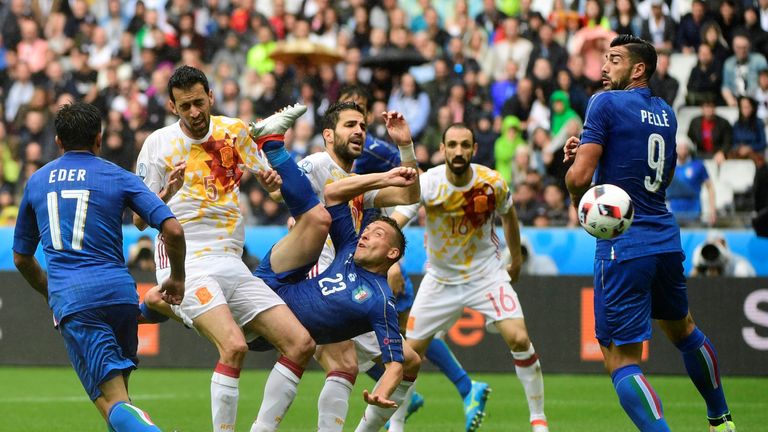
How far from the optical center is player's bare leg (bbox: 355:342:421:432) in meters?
8.05

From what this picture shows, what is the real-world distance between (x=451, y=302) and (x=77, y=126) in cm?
433

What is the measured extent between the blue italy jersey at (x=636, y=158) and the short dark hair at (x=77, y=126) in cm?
296

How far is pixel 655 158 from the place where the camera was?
748cm

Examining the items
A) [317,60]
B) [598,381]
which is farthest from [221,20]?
[598,381]

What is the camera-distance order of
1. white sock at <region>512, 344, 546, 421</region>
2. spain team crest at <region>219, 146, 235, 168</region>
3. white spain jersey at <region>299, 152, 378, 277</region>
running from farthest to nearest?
white sock at <region>512, 344, 546, 421</region> → white spain jersey at <region>299, 152, 378, 277</region> → spain team crest at <region>219, 146, 235, 168</region>

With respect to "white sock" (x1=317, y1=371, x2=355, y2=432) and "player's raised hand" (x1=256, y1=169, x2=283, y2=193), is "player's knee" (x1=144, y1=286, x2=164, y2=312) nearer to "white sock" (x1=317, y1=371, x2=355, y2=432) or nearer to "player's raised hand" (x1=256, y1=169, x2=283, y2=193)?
"player's raised hand" (x1=256, y1=169, x2=283, y2=193)

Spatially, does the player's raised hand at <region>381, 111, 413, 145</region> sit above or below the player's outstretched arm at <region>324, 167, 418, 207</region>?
above

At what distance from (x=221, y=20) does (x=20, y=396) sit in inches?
440

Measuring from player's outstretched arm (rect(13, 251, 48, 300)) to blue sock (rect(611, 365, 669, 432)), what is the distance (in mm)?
3546

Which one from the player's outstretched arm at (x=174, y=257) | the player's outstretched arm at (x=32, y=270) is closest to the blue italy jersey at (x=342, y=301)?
the player's outstretched arm at (x=174, y=257)

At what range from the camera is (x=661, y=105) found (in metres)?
7.64

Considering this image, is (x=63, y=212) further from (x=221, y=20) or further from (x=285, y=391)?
(x=221, y=20)

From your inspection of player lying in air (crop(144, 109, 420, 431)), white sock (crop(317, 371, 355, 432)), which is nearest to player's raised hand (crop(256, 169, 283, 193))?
player lying in air (crop(144, 109, 420, 431))

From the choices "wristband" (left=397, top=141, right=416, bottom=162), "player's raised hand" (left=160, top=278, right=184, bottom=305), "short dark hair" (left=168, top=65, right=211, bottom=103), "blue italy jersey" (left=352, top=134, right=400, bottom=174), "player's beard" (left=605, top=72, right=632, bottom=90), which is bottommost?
"player's raised hand" (left=160, top=278, right=184, bottom=305)
